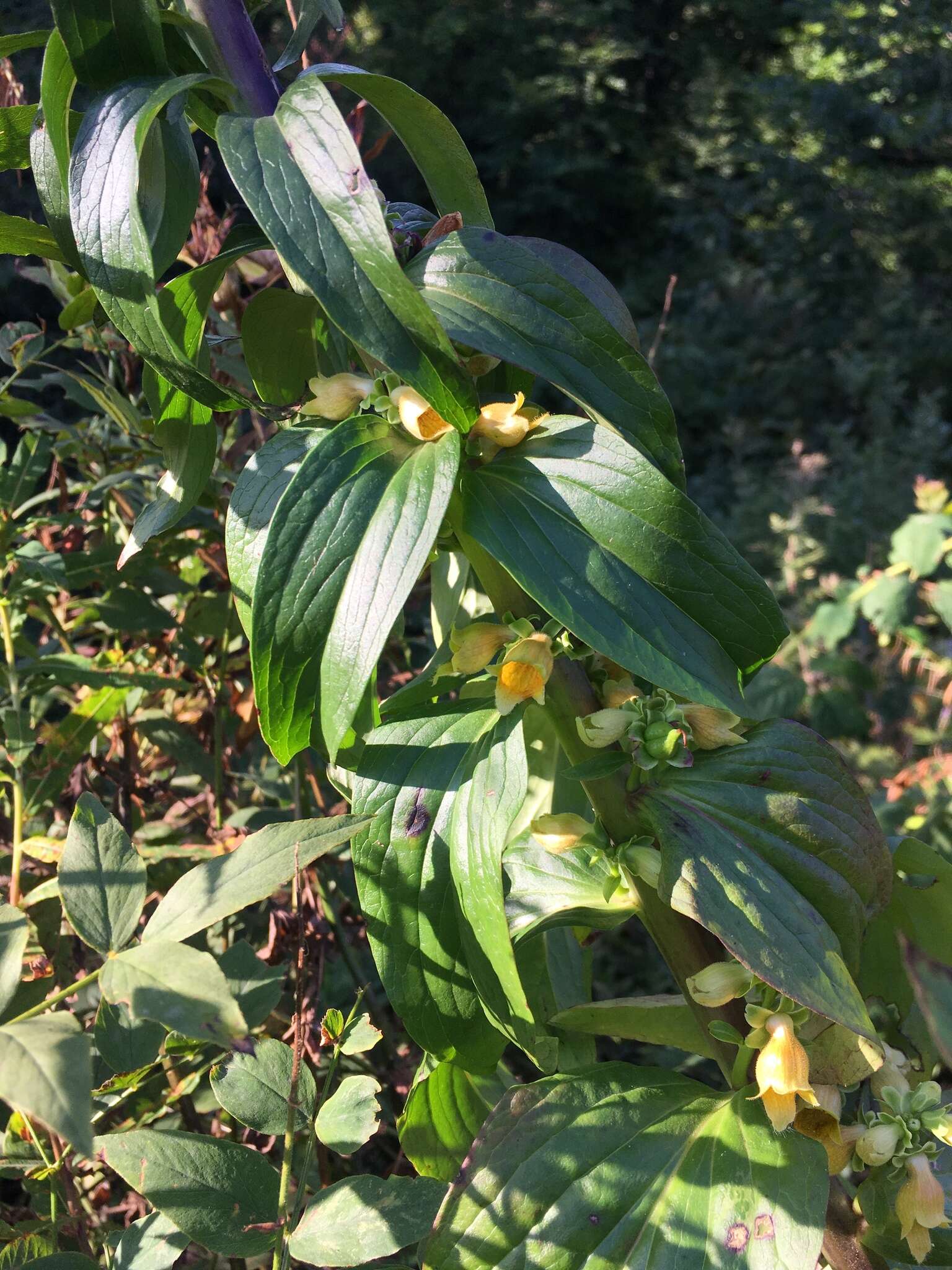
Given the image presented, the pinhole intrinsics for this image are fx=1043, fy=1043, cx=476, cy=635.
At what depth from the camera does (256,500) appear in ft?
1.45

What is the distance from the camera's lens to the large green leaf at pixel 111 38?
0.40 metres

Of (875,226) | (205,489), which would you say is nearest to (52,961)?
(205,489)

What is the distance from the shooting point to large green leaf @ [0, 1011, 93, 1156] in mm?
270

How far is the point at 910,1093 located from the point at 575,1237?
182 millimetres

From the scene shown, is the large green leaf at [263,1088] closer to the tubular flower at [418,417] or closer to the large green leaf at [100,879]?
the large green leaf at [100,879]

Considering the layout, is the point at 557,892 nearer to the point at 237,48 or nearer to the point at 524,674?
the point at 524,674

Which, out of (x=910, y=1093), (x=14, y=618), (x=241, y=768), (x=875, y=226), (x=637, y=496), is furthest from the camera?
(x=875, y=226)

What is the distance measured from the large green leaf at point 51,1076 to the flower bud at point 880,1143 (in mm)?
379

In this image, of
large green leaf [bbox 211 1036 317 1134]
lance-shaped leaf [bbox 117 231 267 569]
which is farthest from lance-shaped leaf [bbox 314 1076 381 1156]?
lance-shaped leaf [bbox 117 231 267 569]

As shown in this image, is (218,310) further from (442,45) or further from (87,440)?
(442,45)

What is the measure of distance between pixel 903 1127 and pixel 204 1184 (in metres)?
0.33

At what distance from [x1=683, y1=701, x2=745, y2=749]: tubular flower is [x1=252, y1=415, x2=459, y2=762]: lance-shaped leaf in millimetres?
176

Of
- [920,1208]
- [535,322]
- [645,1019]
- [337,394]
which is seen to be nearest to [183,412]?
[337,394]

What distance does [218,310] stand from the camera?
76 cm
